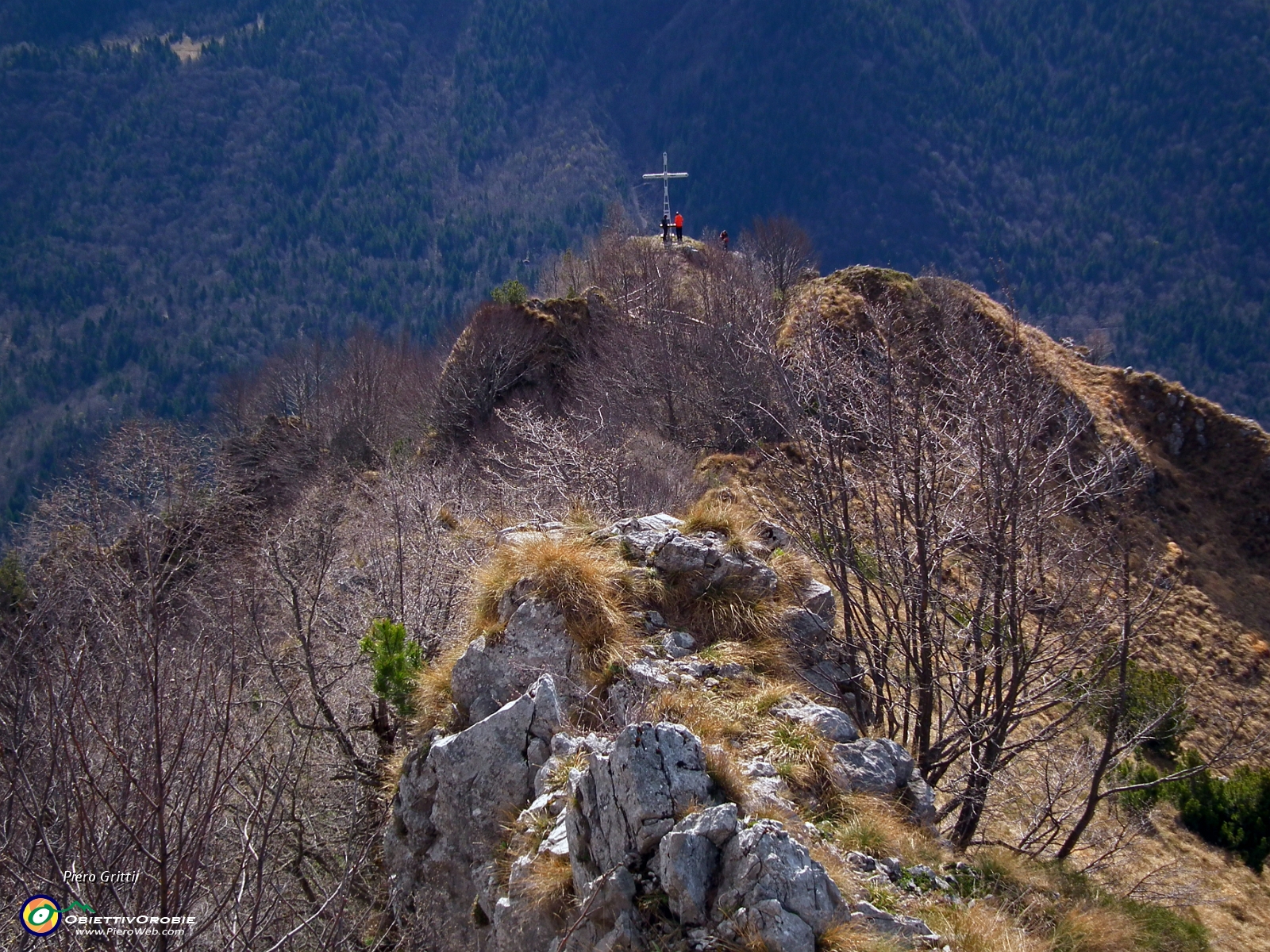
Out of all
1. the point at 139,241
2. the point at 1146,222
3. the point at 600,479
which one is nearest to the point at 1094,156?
the point at 1146,222

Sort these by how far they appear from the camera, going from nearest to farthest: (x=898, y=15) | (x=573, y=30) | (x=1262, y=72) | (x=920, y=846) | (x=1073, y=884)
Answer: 1. (x=920, y=846)
2. (x=1073, y=884)
3. (x=1262, y=72)
4. (x=898, y=15)
5. (x=573, y=30)

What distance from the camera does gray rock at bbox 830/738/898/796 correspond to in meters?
6.71

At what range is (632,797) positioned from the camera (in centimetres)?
563

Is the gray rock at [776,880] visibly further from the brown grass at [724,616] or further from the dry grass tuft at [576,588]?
the brown grass at [724,616]

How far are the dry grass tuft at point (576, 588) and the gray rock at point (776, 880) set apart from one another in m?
2.81

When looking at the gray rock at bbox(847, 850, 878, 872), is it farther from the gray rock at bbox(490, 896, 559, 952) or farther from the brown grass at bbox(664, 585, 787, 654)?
the brown grass at bbox(664, 585, 787, 654)

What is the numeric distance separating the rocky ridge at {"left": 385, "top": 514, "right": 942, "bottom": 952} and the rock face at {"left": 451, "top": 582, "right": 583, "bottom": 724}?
0.6 inches

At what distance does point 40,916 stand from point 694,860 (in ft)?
11.7

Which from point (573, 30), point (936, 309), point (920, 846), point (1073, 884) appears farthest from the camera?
point (573, 30)

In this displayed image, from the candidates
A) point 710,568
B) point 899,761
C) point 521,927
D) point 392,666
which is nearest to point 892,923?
point 899,761

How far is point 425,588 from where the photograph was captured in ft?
51.4

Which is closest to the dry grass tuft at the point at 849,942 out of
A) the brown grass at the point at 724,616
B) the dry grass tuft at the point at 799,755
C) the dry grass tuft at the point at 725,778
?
the dry grass tuft at the point at 725,778

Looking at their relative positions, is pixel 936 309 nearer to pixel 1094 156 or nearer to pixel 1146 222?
pixel 1146 222

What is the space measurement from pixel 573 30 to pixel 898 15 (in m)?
62.4
